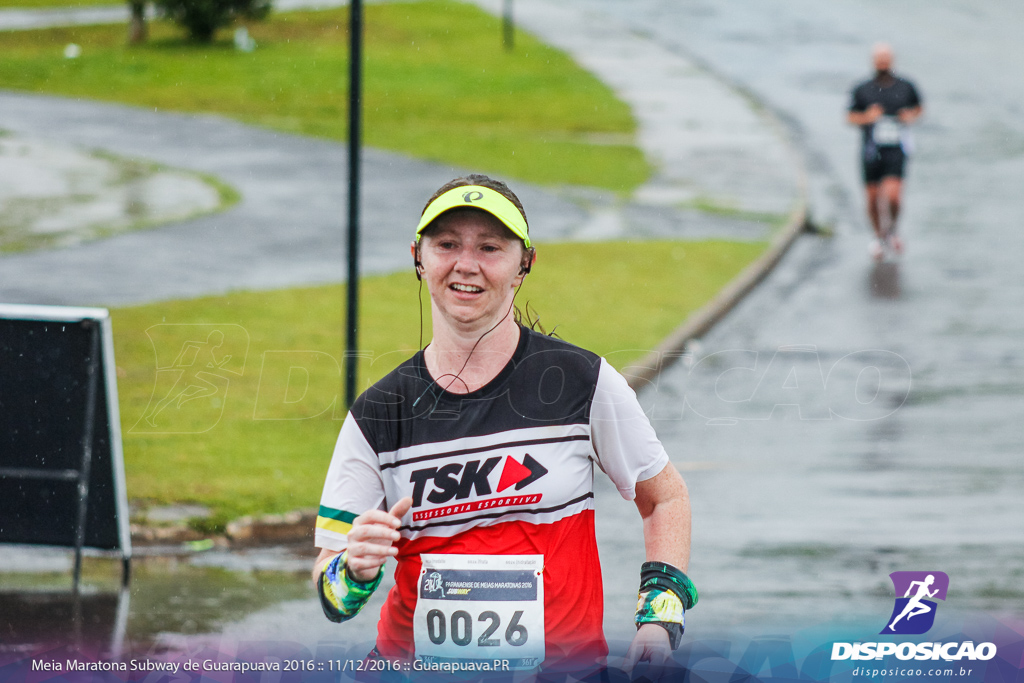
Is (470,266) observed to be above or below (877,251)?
below

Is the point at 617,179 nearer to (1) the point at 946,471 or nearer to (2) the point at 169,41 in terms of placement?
(1) the point at 946,471

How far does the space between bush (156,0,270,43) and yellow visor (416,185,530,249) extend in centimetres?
3301

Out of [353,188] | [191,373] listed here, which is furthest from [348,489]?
[191,373]

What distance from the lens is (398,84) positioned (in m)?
31.0

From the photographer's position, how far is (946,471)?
8586 mm

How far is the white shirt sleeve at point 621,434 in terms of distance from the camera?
3.14m

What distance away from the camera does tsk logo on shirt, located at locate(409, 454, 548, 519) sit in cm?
306

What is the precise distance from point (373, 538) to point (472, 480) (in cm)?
32

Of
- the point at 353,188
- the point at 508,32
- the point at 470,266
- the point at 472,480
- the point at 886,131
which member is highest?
the point at 508,32

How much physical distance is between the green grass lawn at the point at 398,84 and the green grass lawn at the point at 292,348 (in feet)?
20.0

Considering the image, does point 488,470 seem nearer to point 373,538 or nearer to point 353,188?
point 373,538

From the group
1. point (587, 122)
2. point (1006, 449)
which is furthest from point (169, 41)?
point (1006, 449)

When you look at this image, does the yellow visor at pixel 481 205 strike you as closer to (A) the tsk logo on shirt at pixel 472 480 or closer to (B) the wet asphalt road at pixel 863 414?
(A) the tsk logo on shirt at pixel 472 480

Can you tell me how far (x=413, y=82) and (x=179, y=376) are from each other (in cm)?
2216
